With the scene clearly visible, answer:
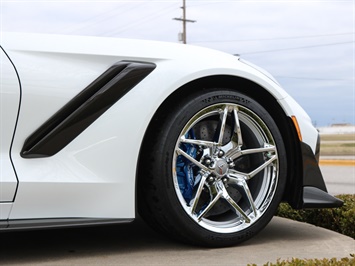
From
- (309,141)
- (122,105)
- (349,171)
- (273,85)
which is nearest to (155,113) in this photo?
(122,105)

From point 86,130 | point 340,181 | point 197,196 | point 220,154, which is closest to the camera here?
point 86,130

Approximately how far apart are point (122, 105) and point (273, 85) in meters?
0.97

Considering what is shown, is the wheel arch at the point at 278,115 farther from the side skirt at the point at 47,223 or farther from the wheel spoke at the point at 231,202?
the side skirt at the point at 47,223

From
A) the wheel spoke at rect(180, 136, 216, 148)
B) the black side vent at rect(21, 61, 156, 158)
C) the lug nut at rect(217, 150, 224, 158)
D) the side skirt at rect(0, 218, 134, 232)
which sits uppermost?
the black side vent at rect(21, 61, 156, 158)

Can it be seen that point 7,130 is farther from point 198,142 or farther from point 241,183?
point 241,183

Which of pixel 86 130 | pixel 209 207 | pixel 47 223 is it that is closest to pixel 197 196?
pixel 209 207

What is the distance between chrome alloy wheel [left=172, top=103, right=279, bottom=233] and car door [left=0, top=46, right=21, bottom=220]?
86 cm

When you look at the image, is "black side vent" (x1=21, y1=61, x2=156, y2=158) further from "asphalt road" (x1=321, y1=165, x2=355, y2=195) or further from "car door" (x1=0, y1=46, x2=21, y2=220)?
"asphalt road" (x1=321, y1=165, x2=355, y2=195)

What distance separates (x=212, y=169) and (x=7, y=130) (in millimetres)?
1132

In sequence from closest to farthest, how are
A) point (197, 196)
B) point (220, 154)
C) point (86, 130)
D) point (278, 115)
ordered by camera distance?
point (86, 130) → point (197, 196) → point (220, 154) → point (278, 115)

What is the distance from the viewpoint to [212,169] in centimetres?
310

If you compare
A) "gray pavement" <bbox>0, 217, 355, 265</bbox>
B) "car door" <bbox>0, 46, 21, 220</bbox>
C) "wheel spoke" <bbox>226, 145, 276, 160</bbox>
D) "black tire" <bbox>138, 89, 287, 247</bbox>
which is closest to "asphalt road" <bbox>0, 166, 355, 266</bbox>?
"gray pavement" <bbox>0, 217, 355, 265</bbox>

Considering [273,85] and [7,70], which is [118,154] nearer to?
[7,70]

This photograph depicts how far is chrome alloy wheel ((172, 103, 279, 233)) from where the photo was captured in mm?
3102
